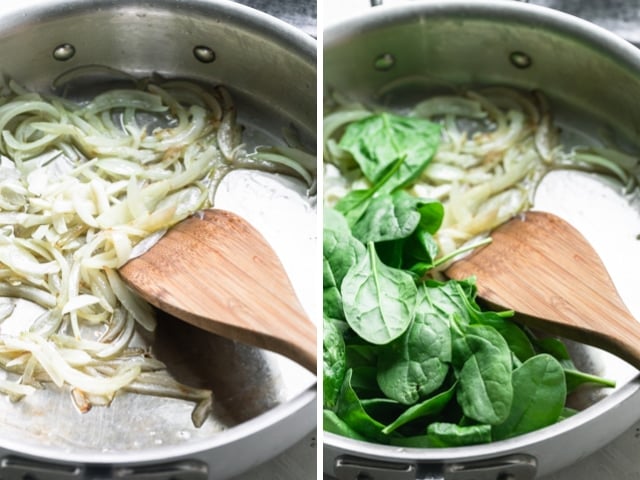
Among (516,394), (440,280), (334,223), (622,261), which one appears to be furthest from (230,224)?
(622,261)

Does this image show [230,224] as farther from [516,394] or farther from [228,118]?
[516,394]

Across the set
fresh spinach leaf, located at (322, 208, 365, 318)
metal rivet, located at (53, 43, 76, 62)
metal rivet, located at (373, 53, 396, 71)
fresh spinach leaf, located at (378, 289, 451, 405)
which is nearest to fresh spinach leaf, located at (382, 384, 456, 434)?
fresh spinach leaf, located at (378, 289, 451, 405)

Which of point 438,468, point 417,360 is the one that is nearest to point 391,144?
point 417,360

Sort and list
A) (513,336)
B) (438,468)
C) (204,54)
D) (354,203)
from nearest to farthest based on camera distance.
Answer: (438,468) → (513,336) → (354,203) → (204,54)

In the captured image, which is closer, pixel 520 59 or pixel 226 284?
pixel 226 284

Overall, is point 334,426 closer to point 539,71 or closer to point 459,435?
point 459,435

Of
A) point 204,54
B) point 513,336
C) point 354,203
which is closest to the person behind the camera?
point 513,336

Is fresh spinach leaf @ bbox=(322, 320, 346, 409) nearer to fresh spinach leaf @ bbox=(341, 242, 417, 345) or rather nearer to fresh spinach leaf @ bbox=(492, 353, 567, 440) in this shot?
fresh spinach leaf @ bbox=(341, 242, 417, 345)
